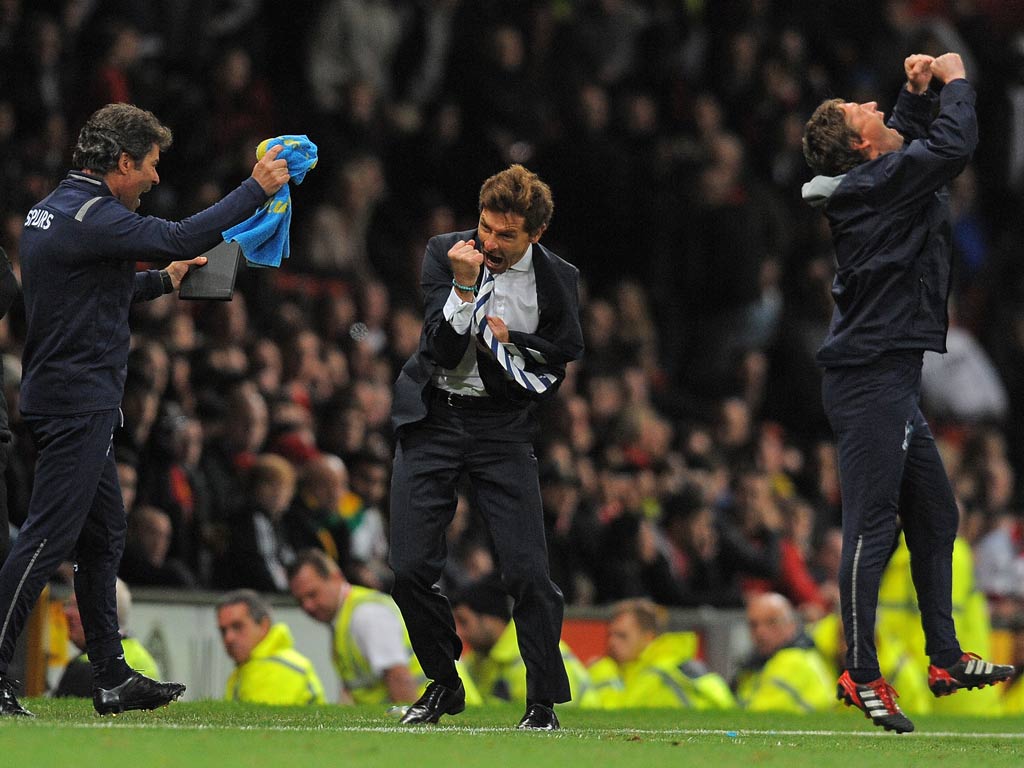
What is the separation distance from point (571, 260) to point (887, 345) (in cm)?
1028

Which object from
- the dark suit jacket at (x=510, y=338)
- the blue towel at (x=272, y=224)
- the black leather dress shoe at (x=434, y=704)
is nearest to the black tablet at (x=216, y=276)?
the blue towel at (x=272, y=224)

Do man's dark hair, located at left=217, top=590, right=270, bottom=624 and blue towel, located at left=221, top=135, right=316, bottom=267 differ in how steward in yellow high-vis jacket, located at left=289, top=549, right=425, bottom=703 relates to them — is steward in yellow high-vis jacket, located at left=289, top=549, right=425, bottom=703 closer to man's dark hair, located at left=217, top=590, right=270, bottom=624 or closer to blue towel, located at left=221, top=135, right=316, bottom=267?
man's dark hair, located at left=217, top=590, right=270, bottom=624

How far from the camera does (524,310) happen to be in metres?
7.90

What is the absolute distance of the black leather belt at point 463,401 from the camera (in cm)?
787

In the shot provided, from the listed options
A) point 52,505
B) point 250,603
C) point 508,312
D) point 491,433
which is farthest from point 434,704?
point 250,603

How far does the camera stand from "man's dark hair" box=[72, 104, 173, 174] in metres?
7.45

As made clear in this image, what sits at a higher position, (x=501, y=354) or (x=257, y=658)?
(x=501, y=354)

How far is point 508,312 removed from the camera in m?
7.87

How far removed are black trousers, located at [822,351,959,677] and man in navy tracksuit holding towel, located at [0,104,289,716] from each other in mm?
2459

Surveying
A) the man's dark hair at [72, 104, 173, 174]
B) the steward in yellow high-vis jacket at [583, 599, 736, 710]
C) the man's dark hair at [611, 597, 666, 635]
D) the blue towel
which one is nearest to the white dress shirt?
the blue towel

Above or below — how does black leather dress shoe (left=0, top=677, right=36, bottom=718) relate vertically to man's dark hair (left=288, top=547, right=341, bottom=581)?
above

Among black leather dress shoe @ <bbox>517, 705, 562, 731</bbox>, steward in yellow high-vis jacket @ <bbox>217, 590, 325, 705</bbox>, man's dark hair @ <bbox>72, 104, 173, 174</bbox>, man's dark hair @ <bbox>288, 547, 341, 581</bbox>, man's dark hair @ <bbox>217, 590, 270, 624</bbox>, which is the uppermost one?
man's dark hair @ <bbox>72, 104, 173, 174</bbox>

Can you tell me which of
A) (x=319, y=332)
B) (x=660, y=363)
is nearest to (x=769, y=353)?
(x=660, y=363)

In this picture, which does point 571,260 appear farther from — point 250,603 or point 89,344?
point 89,344
